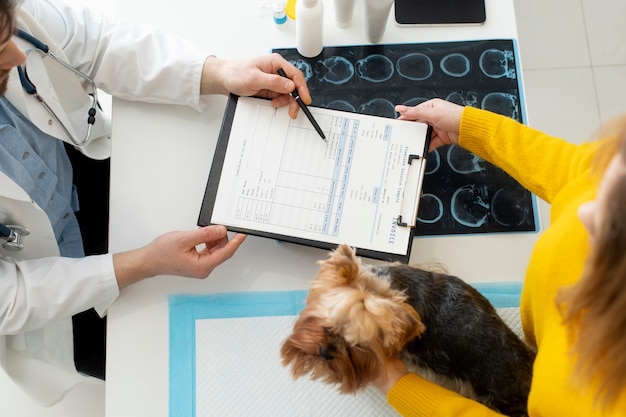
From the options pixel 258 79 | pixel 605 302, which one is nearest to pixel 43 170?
pixel 258 79

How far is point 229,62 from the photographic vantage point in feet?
3.77

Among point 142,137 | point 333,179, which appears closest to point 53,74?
point 142,137

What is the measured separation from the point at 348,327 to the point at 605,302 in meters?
0.37

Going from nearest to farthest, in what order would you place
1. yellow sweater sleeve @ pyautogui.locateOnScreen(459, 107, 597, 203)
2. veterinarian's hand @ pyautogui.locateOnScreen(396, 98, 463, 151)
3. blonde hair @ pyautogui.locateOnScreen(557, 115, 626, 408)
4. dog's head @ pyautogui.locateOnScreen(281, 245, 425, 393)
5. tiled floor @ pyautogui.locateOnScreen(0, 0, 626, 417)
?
1. blonde hair @ pyautogui.locateOnScreen(557, 115, 626, 408)
2. dog's head @ pyautogui.locateOnScreen(281, 245, 425, 393)
3. yellow sweater sleeve @ pyautogui.locateOnScreen(459, 107, 597, 203)
4. veterinarian's hand @ pyautogui.locateOnScreen(396, 98, 463, 151)
5. tiled floor @ pyautogui.locateOnScreen(0, 0, 626, 417)

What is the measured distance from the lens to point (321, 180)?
1.07 metres

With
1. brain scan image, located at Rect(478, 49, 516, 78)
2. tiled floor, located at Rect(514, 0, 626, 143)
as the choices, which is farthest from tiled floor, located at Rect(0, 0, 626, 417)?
brain scan image, located at Rect(478, 49, 516, 78)

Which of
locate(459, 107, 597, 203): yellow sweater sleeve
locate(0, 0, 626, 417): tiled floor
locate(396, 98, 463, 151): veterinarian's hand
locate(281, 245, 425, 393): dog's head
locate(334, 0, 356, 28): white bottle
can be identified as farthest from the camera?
locate(0, 0, 626, 417): tiled floor

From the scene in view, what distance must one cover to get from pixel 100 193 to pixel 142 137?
0.94 feet

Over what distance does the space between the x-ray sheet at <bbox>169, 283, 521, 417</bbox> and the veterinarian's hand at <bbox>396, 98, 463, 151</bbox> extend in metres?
0.33

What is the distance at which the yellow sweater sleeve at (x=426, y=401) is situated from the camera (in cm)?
89

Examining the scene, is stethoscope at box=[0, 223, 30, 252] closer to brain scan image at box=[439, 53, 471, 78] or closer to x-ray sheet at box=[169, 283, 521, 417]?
x-ray sheet at box=[169, 283, 521, 417]

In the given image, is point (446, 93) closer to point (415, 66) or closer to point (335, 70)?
point (415, 66)

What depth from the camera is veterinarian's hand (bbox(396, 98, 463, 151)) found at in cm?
108

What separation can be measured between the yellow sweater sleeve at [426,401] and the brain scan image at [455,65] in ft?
2.16
